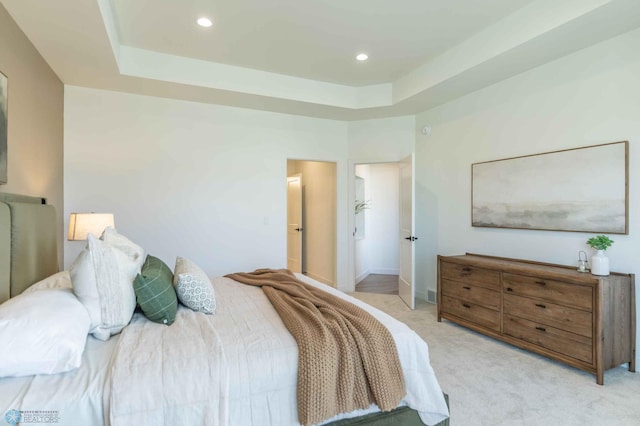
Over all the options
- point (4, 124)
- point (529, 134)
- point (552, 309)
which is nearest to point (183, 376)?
point (4, 124)

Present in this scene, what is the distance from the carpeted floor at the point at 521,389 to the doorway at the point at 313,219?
257 centimetres

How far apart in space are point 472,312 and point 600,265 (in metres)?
1.19

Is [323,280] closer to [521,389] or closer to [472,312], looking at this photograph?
[472,312]

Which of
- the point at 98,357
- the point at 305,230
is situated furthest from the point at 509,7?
the point at 305,230

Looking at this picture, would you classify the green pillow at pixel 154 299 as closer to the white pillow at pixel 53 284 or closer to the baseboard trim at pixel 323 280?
the white pillow at pixel 53 284

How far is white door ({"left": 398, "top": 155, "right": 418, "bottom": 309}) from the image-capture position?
4184mm

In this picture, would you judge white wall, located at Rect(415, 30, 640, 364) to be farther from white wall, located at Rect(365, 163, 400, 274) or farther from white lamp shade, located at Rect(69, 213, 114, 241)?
white lamp shade, located at Rect(69, 213, 114, 241)

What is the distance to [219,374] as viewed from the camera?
1.31 metres

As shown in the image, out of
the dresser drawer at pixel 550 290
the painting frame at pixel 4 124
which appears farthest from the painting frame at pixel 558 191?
the painting frame at pixel 4 124

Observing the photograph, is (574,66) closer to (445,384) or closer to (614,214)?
(614,214)

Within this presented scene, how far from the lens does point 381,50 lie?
345 cm

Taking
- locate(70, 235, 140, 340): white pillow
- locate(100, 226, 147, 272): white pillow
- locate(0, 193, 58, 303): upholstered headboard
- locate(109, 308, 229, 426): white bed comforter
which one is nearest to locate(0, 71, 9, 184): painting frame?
locate(0, 193, 58, 303): upholstered headboard

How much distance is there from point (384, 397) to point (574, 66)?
3.25m

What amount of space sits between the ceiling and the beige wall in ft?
0.46
